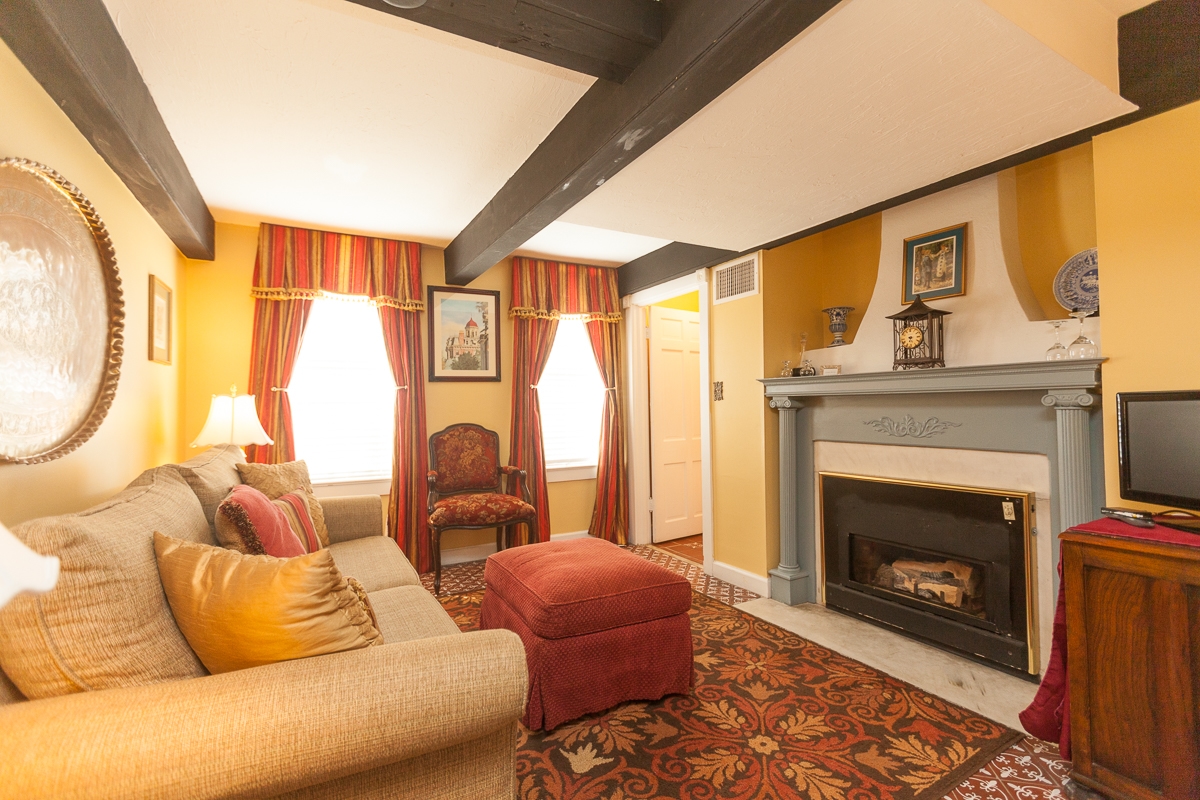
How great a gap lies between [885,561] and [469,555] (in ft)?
9.85

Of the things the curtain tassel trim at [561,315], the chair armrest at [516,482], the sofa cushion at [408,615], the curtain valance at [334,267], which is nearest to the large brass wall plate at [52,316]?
the sofa cushion at [408,615]

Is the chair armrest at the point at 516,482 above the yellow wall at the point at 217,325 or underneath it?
underneath

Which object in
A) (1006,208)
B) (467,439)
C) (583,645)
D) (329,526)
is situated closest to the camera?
(583,645)

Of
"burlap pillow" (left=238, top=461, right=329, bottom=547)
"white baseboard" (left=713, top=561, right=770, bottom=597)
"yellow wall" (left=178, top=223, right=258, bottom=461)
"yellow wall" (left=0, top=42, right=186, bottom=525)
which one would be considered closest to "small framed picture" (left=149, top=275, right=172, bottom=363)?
"yellow wall" (left=0, top=42, right=186, bottom=525)

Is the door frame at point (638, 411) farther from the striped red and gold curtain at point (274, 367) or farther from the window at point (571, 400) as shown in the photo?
the striped red and gold curtain at point (274, 367)

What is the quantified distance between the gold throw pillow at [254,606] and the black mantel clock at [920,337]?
276 cm

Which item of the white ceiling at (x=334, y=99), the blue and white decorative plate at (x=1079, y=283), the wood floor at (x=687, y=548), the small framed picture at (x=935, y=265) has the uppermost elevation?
the white ceiling at (x=334, y=99)

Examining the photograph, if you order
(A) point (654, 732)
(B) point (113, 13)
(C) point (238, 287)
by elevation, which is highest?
(B) point (113, 13)

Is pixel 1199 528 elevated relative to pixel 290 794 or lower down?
elevated

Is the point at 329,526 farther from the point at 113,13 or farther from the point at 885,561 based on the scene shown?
the point at 885,561

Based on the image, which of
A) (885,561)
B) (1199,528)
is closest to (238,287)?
(885,561)

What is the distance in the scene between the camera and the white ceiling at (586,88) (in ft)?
5.07

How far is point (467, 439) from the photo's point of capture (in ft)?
13.6

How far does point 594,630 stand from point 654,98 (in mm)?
1901
